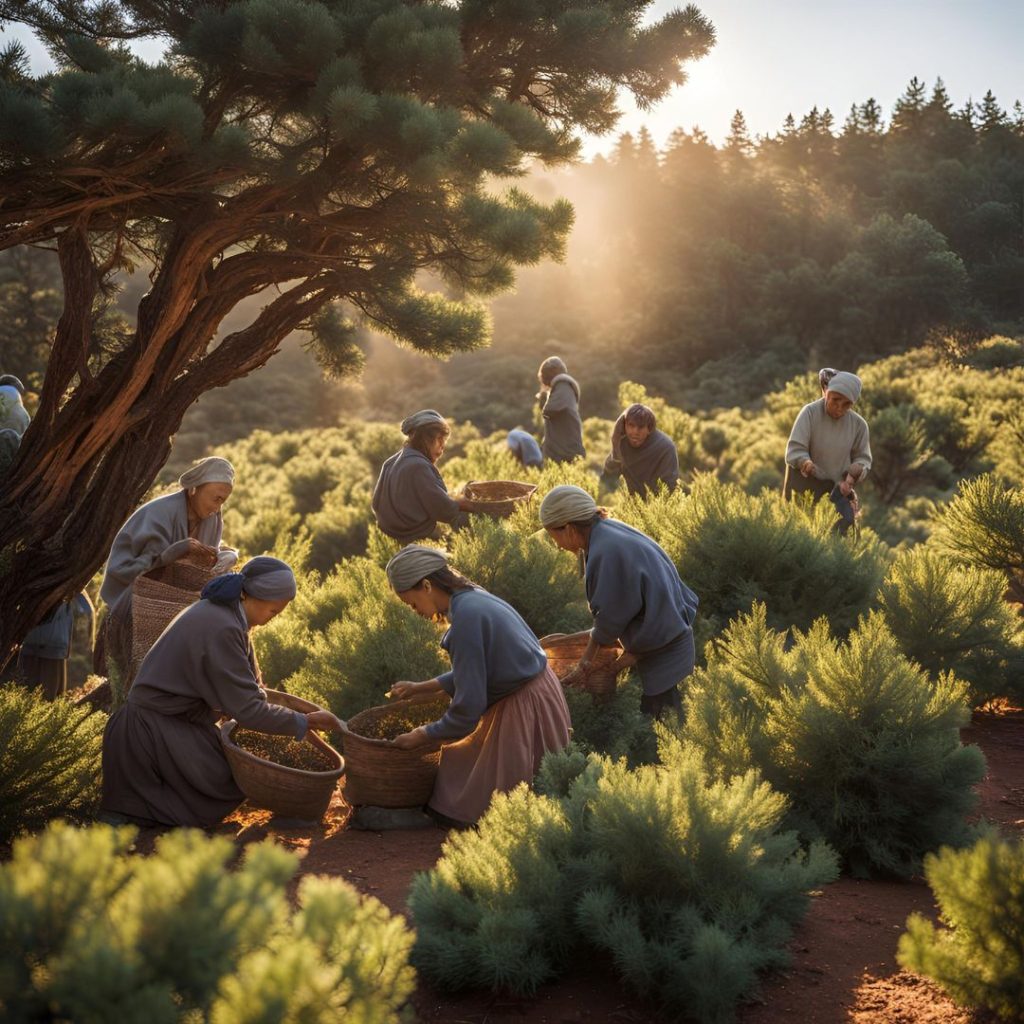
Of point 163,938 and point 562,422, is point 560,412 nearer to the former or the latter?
point 562,422

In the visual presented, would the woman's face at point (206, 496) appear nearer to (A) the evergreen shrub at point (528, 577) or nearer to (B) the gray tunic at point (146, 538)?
(B) the gray tunic at point (146, 538)

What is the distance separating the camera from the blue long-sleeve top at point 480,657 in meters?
3.94

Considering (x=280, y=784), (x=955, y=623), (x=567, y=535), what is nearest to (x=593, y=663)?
(x=567, y=535)

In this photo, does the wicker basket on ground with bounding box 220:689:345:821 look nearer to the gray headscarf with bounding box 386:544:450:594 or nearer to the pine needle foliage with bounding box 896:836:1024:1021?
the gray headscarf with bounding box 386:544:450:594

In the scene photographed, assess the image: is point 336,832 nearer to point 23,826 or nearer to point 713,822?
point 23,826

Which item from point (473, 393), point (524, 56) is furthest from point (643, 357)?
point (524, 56)

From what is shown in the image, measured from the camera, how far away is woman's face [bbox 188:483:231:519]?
5531mm

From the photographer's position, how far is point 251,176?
607cm

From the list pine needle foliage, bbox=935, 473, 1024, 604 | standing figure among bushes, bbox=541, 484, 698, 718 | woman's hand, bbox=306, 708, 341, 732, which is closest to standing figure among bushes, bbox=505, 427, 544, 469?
pine needle foliage, bbox=935, 473, 1024, 604

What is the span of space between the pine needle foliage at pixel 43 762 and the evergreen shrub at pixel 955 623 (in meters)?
4.02

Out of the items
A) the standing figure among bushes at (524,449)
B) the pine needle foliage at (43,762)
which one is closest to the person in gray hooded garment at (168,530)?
the pine needle foliage at (43,762)

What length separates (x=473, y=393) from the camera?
39.6m

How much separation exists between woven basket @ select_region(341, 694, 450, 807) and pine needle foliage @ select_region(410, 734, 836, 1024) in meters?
1.19

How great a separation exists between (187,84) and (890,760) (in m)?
4.70
